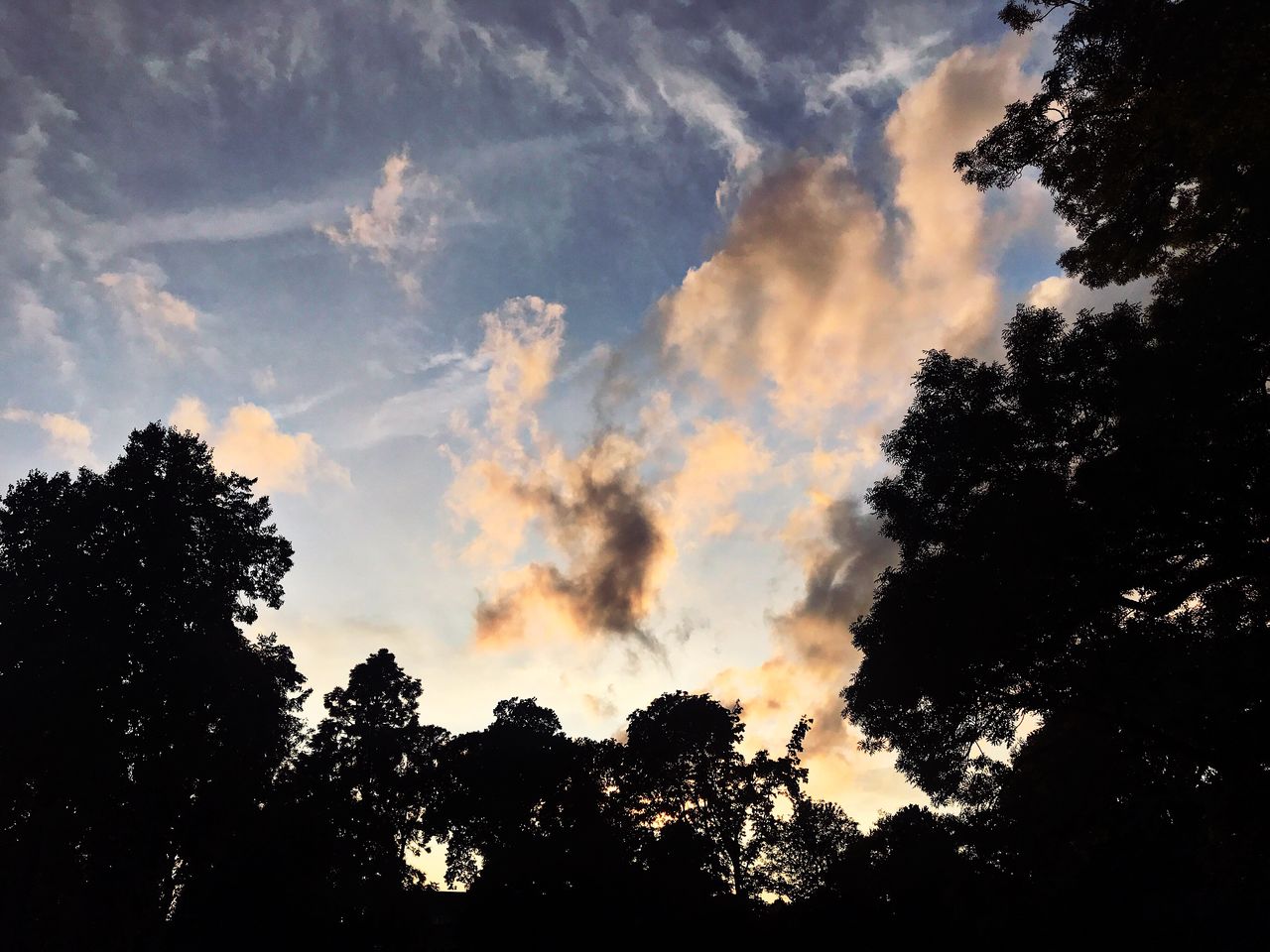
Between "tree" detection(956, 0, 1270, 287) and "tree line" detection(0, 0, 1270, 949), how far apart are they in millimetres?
51

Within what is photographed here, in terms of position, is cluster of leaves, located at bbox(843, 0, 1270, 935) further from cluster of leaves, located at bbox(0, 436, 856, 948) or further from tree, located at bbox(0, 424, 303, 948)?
tree, located at bbox(0, 424, 303, 948)

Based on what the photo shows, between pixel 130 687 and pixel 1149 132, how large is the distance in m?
27.6

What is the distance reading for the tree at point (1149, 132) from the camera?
28.8 feet

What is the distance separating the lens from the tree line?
11.7 m

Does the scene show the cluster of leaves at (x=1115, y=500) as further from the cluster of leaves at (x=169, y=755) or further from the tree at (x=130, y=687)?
the tree at (x=130, y=687)

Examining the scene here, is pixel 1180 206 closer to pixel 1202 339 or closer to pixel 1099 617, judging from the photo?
pixel 1202 339

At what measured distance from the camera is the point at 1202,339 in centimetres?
1195

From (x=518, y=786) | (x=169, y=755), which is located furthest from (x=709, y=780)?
(x=169, y=755)

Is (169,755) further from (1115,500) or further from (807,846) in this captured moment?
(807,846)

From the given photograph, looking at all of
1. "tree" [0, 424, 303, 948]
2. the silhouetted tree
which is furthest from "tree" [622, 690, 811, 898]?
"tree" [0, 424, 303, 948]

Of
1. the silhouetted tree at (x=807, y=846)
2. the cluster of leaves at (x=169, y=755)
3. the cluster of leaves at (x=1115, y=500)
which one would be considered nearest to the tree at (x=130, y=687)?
the cluster of leaves at (x=169, y=755)

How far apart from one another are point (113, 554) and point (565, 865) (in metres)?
20.9

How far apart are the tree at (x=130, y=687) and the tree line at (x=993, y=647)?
0.08 m

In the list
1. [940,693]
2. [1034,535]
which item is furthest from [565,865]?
[1034,535]
